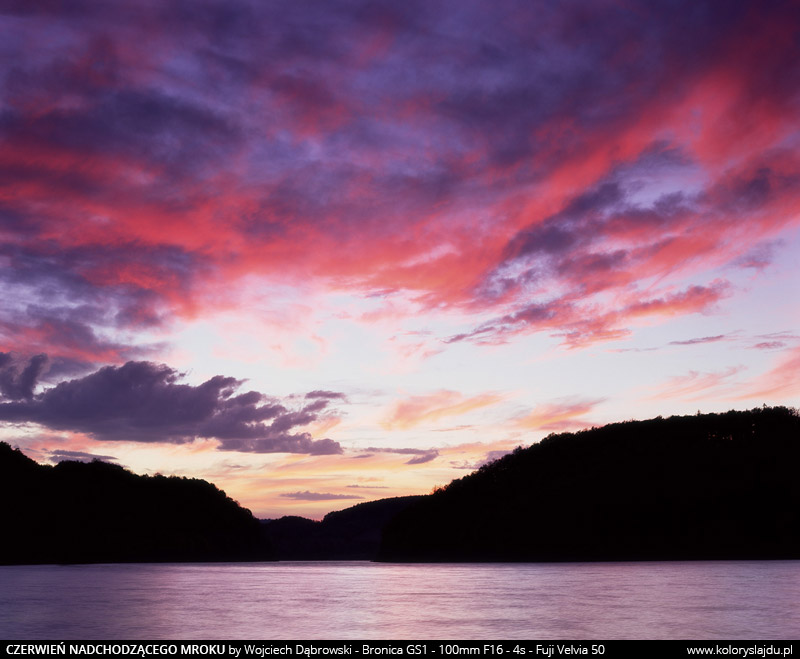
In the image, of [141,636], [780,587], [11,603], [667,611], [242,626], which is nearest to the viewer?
[141,636]

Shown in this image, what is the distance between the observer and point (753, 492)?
199750 mm

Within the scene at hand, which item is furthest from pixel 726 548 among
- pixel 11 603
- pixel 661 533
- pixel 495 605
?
pixel 11 603

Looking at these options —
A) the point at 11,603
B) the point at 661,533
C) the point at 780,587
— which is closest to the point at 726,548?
the point at 661,533

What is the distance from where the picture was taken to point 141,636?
38.7 metres

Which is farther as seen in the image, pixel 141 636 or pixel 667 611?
pixel 667 611

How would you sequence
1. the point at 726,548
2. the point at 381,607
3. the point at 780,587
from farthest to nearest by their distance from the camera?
the point at 726,548, the point at 780,587, the point at 381,607

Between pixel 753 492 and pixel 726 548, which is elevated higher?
pixel 753 492
